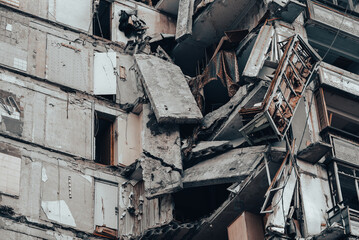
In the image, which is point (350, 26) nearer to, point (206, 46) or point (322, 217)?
point (206, 46)

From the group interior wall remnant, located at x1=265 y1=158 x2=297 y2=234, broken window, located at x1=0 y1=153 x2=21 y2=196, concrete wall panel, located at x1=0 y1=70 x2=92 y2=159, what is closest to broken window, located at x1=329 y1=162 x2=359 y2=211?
interior wall remnant, located at x1=265 y1=158 x2=297 y2=234

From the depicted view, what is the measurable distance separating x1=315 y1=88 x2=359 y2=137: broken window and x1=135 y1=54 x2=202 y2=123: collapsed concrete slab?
3.78 metres

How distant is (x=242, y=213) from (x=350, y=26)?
7.93m

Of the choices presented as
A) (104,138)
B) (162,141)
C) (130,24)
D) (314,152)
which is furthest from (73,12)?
(314,152)

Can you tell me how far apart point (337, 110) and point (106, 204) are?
24.7 feet

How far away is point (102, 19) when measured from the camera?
30125 mm

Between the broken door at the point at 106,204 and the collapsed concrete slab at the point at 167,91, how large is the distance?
8.55 feet

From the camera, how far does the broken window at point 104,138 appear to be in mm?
26891

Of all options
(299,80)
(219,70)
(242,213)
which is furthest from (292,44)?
(242,213)

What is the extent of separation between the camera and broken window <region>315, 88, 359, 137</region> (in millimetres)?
24672

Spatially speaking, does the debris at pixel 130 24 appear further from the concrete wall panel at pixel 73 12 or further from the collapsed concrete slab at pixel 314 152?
the collapsed concrete slab at pixel 314 152

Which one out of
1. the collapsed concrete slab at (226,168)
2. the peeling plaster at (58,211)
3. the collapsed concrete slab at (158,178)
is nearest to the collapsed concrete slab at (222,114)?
the collapsed concrete slab at (226,168)

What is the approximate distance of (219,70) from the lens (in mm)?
26875

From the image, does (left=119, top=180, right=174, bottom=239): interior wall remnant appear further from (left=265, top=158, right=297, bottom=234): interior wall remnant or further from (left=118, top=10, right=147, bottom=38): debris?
(left=118, top=10, right=147, bottom=38): debris
